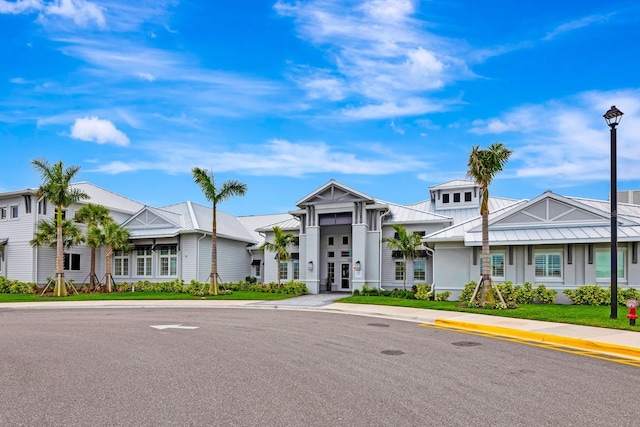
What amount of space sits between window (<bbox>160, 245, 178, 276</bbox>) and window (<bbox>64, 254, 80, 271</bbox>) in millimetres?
7082

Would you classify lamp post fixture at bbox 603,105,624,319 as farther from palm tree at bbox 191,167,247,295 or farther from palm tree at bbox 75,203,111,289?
palm tree at bbox 75,203,111,289

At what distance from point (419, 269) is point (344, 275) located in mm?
6133

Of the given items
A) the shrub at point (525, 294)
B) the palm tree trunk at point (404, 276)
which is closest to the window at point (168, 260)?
the palm tree trunk at point (404, 276)

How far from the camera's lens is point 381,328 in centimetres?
1535

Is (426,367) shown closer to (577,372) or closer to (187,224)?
(577,372)

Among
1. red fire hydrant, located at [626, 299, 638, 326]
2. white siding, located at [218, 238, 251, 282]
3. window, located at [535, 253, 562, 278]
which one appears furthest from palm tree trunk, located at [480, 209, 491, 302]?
white siding, located at [218, 238, 251, 282]

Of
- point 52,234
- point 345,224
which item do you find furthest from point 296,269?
point 52,234

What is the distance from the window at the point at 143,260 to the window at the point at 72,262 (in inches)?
185

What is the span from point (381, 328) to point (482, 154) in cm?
958

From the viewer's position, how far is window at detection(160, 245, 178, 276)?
38.1m

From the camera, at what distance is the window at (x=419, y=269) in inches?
1324

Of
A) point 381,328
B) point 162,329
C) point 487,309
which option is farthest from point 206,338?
point 487,309

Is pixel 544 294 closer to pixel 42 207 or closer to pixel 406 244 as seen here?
pixel 406 244

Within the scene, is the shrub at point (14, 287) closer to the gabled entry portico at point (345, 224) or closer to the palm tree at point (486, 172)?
the gabled entry portico at point (345, 224)
